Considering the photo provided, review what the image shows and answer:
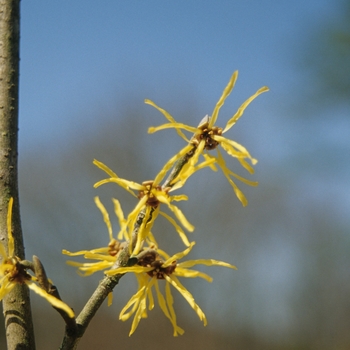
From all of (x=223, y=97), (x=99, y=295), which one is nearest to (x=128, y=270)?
(x=99, y=295)

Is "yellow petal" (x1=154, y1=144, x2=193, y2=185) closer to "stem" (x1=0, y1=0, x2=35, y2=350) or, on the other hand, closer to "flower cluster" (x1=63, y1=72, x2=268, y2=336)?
"flower cluster" (x1=63, y1=72, x2=268, y2=336)

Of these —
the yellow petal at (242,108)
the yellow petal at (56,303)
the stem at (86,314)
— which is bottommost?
the stem at (86,314)

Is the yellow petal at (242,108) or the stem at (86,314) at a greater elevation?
the yellow petal at (242,108)

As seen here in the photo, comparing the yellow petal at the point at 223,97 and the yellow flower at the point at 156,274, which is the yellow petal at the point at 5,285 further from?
the yellow petal at the point at 223,97

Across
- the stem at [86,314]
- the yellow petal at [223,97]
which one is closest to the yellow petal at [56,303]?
the stem at [86,314]

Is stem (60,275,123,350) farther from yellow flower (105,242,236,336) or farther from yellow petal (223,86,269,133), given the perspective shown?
yellow petal (223,86,269,133)

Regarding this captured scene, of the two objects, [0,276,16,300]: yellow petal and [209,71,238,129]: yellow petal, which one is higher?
[209,71,238,129]: yellow petal

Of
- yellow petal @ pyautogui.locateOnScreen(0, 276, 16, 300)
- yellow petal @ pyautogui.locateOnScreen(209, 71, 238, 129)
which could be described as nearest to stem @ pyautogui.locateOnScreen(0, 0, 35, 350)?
yellow petal @ pyautogui.locateOnScreen(0, 276, 16, 300)

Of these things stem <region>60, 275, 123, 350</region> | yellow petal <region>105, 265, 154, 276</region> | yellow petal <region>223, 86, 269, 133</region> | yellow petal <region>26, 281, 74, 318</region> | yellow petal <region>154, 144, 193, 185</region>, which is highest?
yellow petal <region>223, 86, 269, 133</region>
